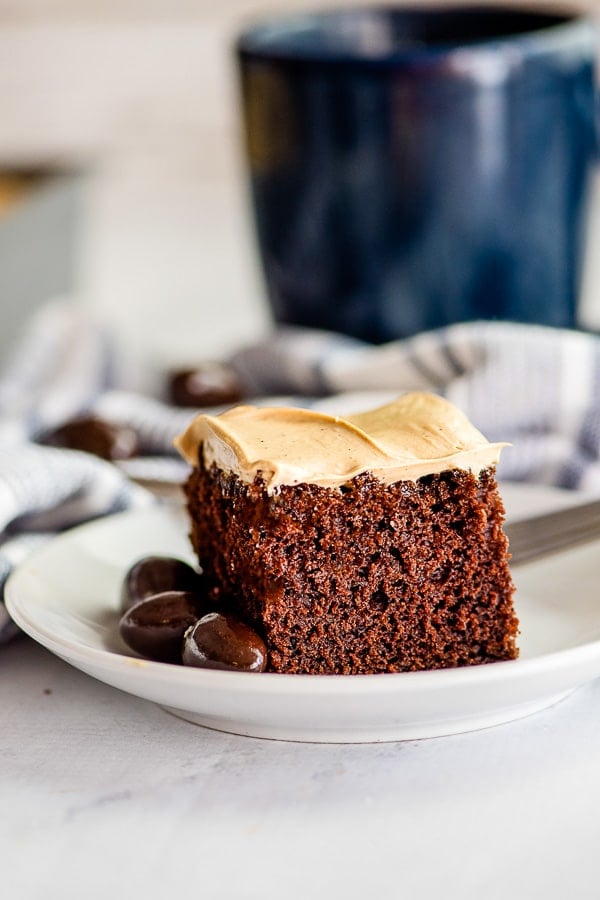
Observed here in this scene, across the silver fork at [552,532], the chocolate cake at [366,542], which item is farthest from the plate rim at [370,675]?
the silver fork at [552,532]

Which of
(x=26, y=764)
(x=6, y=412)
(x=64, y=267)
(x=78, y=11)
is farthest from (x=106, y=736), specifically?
A: (x=78, y=11)

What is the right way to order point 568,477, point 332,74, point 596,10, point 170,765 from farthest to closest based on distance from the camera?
point 596,10
point 332,74
point 568,477
point 170,765

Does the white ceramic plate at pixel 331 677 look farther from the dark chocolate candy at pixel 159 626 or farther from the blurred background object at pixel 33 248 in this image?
the blurred background object at pixel 33 248

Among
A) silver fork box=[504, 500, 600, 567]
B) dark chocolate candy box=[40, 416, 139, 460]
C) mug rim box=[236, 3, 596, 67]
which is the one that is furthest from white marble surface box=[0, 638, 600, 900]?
mug rim box=[236, 3, 596, 67]

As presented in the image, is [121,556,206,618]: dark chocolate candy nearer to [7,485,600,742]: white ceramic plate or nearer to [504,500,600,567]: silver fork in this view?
[7,485,600,742]: white ceramic plate

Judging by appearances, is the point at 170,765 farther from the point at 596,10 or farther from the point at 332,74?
the point at 596,10

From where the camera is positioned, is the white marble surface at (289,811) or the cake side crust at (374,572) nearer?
the white marble surface at (289,811)

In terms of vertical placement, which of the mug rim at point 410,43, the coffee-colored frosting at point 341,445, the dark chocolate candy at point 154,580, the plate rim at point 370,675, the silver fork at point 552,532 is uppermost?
the mug rim at point 410,43
